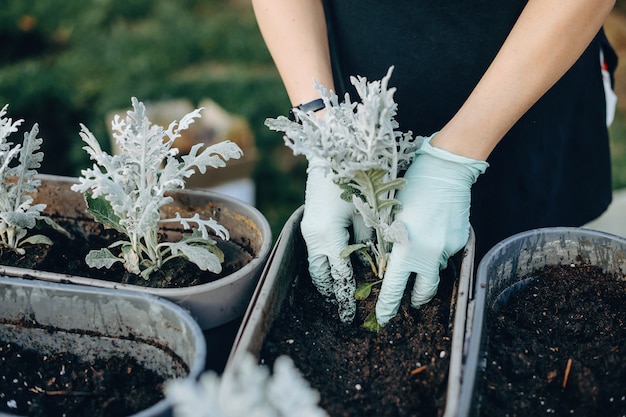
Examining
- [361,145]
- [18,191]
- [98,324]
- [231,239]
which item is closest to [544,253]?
[361,145]

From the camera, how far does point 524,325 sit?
4.83ft

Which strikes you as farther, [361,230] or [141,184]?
[361,230]

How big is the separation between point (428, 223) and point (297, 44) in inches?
29.1

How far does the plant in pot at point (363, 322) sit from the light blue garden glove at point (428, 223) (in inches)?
1.6

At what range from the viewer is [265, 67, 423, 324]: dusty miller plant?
4.36ft

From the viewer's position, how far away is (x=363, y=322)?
60.1 inches

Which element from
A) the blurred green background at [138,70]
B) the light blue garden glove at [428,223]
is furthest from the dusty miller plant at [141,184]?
the blurred green background at [138,70]

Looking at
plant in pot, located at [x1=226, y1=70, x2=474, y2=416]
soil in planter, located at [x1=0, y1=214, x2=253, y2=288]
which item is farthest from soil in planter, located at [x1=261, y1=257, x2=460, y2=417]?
soil in planter, located at [x1=0, y1=214, x2=253, y2=288]

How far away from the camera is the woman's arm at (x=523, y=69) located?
60.6 inches

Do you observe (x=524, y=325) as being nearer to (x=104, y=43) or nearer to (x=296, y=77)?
(x=296, y=77)

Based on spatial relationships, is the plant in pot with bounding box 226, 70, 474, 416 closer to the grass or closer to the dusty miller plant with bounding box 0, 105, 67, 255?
the dusty miller plant with bounding box 0, 105, 67, 255

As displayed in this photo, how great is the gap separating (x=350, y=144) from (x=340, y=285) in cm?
38

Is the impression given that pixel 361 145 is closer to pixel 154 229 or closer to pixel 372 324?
pixel 372 324

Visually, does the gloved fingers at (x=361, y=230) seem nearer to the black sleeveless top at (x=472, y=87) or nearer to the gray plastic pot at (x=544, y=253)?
the gray plastic pot at (x=544, y=253)
